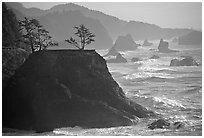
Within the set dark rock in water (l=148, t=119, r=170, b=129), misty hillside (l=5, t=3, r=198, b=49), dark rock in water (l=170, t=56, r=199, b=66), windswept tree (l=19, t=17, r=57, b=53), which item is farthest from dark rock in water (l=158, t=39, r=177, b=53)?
dark rock in water (l=148, t=119, r=170, b=129)

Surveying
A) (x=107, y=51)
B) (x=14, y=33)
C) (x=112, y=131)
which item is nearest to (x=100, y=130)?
(x=112, y=131)

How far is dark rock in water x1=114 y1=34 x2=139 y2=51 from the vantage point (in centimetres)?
6944

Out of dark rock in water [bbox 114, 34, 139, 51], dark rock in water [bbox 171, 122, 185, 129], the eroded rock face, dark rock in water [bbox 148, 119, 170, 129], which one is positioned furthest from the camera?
dark rock in water [bbox 114, 34, 139, 51]

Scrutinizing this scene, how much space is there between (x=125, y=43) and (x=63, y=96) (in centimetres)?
5190

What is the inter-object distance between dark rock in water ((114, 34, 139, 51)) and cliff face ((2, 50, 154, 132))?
155 ft

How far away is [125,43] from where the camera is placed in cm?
7100

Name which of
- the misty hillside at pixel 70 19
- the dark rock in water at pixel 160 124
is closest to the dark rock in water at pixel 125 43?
the misty hillside at pixel 70 19

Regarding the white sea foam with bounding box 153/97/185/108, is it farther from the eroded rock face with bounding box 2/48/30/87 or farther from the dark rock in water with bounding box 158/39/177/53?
the dark rock in water with bounding box 158/39/177/53

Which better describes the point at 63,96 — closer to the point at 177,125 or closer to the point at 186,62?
the point at 177,125

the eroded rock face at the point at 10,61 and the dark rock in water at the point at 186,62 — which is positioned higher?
the eroded rock face at the point at 10,61

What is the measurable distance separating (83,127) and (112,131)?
1991 mm

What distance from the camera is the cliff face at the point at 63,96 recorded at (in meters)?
19.8

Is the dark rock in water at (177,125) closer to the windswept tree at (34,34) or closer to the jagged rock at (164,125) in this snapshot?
the jagged rock at (164,125)

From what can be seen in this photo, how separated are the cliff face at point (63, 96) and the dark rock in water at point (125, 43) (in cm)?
4736
